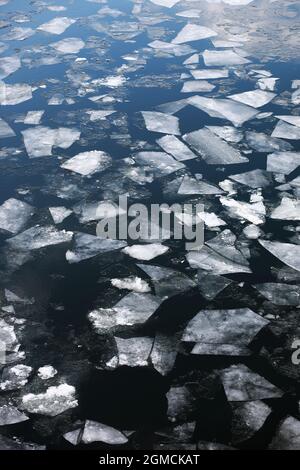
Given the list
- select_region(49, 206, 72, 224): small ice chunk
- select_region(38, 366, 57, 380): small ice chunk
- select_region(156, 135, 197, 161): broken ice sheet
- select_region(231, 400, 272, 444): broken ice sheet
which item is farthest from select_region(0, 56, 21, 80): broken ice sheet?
select_region(231, 400, 272, 444): broken ice sheet

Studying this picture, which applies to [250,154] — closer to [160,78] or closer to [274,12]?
[160,78]

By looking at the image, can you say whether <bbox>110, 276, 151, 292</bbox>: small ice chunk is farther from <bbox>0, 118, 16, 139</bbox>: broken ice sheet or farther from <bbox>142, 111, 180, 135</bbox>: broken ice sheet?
<bbox>0, 118, 16, 139</bbox>: broken ice sheet

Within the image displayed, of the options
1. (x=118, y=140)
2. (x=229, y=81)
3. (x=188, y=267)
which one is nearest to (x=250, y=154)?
(x=118, y=140)

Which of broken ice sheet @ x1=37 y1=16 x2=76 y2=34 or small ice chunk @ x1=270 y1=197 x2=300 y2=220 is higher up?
broken ice sheet @ x1=37 y1=16 x2=76 y2=34

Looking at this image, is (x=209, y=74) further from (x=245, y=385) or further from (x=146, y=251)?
(x=245, y=385)

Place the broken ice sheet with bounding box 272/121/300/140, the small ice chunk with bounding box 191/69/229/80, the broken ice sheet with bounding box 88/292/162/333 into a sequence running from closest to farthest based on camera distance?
the broken ice sheet with bounding box 88/292/162/333 < the broken ice sheet with bounding box 272/121/300/140 < the small ice chunk with bounding box 191/69/229/80

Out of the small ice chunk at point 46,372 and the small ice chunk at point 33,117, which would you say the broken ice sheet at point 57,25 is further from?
the small ice chunk at point 46,372
